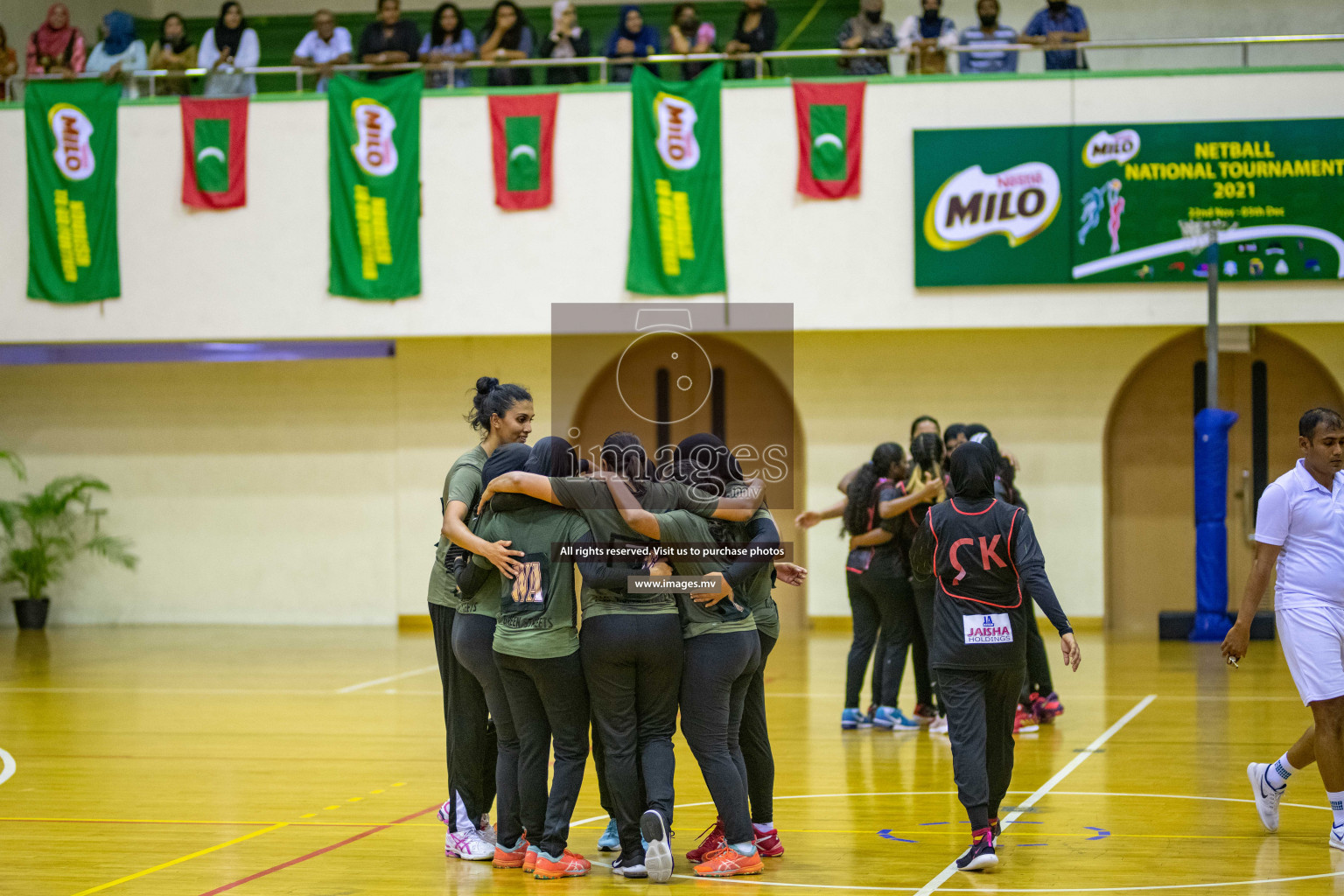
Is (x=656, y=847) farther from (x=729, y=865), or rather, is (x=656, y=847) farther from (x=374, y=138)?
(x=374, y=138)

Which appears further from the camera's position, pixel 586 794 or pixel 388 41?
pixel 388 41

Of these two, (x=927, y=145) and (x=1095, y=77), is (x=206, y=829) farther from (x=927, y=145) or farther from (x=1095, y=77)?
(x=1095, y=77)

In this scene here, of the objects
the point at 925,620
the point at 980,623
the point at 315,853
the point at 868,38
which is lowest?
the point at 315,853

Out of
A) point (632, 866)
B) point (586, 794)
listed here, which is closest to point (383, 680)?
point (586, 794)

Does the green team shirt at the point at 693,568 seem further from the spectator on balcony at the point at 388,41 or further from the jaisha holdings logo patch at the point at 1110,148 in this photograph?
the spectator on balcony at the point at 388,41

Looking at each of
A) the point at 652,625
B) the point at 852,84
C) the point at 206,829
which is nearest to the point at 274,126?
the point at 852,84

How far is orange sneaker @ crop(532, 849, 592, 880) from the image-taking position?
527 cm

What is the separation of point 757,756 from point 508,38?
1217 centimetres

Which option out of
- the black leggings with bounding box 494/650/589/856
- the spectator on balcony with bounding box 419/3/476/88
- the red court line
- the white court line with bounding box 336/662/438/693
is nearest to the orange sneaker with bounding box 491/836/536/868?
the black leggings with bounding box 494/650/589/856

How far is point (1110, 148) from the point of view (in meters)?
14.5

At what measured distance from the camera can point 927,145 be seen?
580 inches

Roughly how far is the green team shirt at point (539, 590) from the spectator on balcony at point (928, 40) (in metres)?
11.0

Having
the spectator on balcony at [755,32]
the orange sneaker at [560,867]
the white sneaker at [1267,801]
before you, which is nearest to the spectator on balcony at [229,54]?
the spectator on balcony at [755,32]

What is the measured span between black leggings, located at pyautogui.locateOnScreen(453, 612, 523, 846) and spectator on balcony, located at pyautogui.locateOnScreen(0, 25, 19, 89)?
13.7 meters
